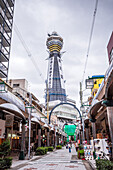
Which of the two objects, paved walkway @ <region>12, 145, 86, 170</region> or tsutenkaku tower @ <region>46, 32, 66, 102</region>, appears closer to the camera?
paved walkway @ <region>12, 145, 86, 170</region>

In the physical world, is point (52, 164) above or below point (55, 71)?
below

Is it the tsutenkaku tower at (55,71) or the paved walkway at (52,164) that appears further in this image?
the tsutenkaku tower at (55,71)

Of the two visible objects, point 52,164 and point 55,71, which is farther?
point 55,71

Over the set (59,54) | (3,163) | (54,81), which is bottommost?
(3,163)

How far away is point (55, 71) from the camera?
164375mm

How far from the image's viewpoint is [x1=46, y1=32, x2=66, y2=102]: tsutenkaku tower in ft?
513

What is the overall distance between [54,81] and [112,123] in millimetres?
148712

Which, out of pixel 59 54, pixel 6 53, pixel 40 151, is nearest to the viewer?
pixel 40 151

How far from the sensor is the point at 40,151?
25.5 metres

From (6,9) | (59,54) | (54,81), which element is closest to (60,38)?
(59,54)

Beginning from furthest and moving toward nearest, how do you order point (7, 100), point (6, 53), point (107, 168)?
point (6, 53) < point (7, 100) < point (107, 168)

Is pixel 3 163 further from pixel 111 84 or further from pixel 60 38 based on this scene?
pixel 60 38

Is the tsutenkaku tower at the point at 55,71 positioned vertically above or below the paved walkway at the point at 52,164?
above

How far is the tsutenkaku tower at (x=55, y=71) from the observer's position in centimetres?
15638
